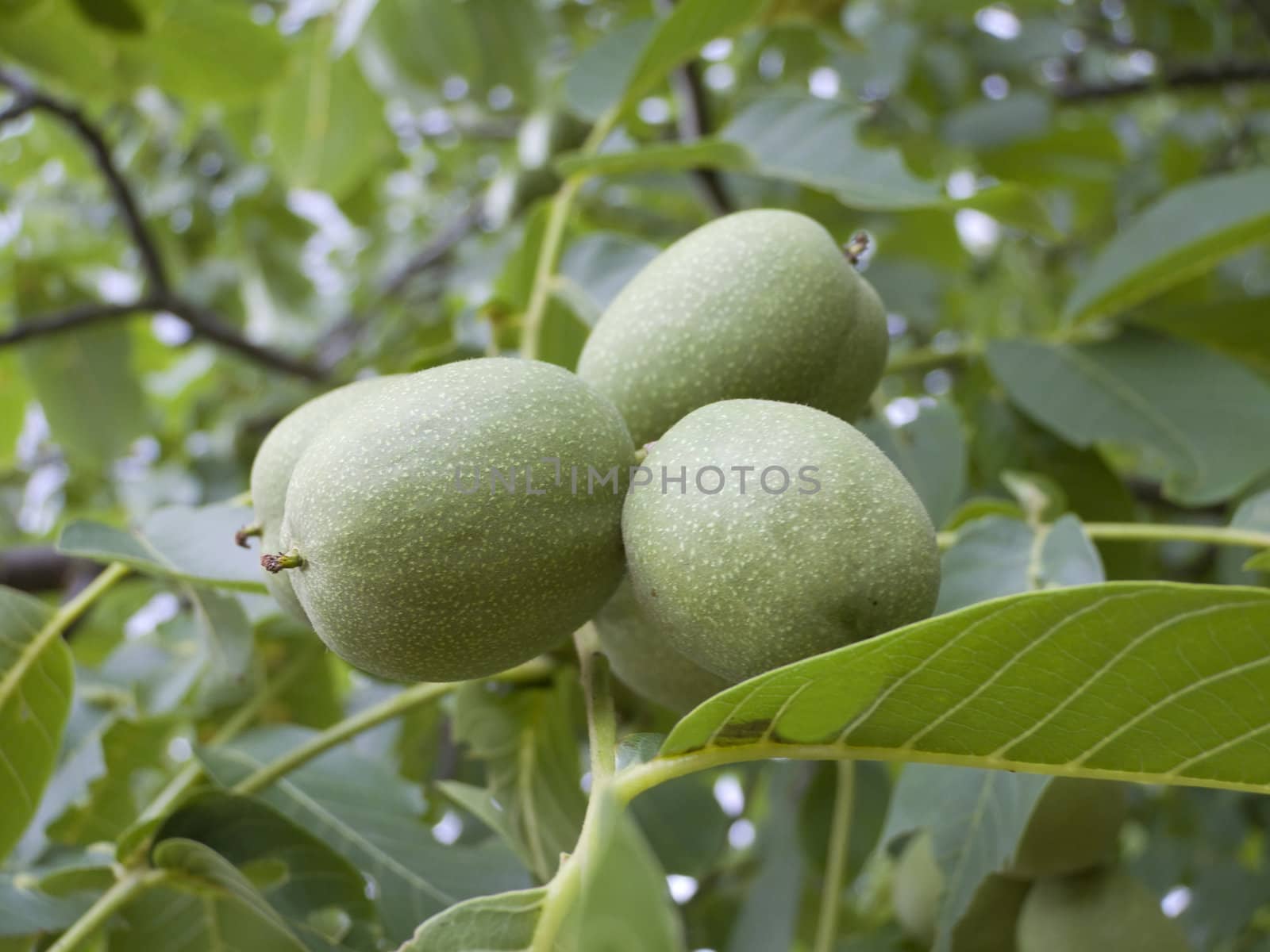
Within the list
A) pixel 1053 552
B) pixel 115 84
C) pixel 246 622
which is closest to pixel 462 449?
pixel 246 622

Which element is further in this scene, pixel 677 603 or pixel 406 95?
pixel 406 95

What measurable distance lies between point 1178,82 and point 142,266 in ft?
8.16

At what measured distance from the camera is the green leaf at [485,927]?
0.71 m

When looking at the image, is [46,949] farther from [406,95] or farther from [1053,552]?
[406,95]

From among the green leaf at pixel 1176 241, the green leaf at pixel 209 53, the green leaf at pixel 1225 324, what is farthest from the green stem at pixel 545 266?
the green leaf at pixel 209 53

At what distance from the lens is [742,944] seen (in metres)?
1.80

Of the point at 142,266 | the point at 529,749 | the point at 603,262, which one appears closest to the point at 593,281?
the point at 603,262

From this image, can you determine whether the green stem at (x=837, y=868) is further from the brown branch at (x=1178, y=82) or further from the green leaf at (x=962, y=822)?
the brown branch at (x=1178, y=82)

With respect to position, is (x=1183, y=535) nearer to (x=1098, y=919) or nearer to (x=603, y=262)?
(x=1098, y=919)

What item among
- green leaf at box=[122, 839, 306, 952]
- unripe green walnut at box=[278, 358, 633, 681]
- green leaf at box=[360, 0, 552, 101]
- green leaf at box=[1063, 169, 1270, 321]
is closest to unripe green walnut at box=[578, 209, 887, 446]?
unripe green walnut at box=[278, 358, 633, 681]

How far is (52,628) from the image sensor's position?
1130 mm

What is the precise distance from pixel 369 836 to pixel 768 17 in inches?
56.9

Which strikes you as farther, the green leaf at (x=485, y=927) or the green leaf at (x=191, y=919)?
the green leaf at (x=191, y=919)

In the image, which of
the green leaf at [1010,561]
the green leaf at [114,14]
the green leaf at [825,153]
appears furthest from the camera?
the green leaf at [114,14]
